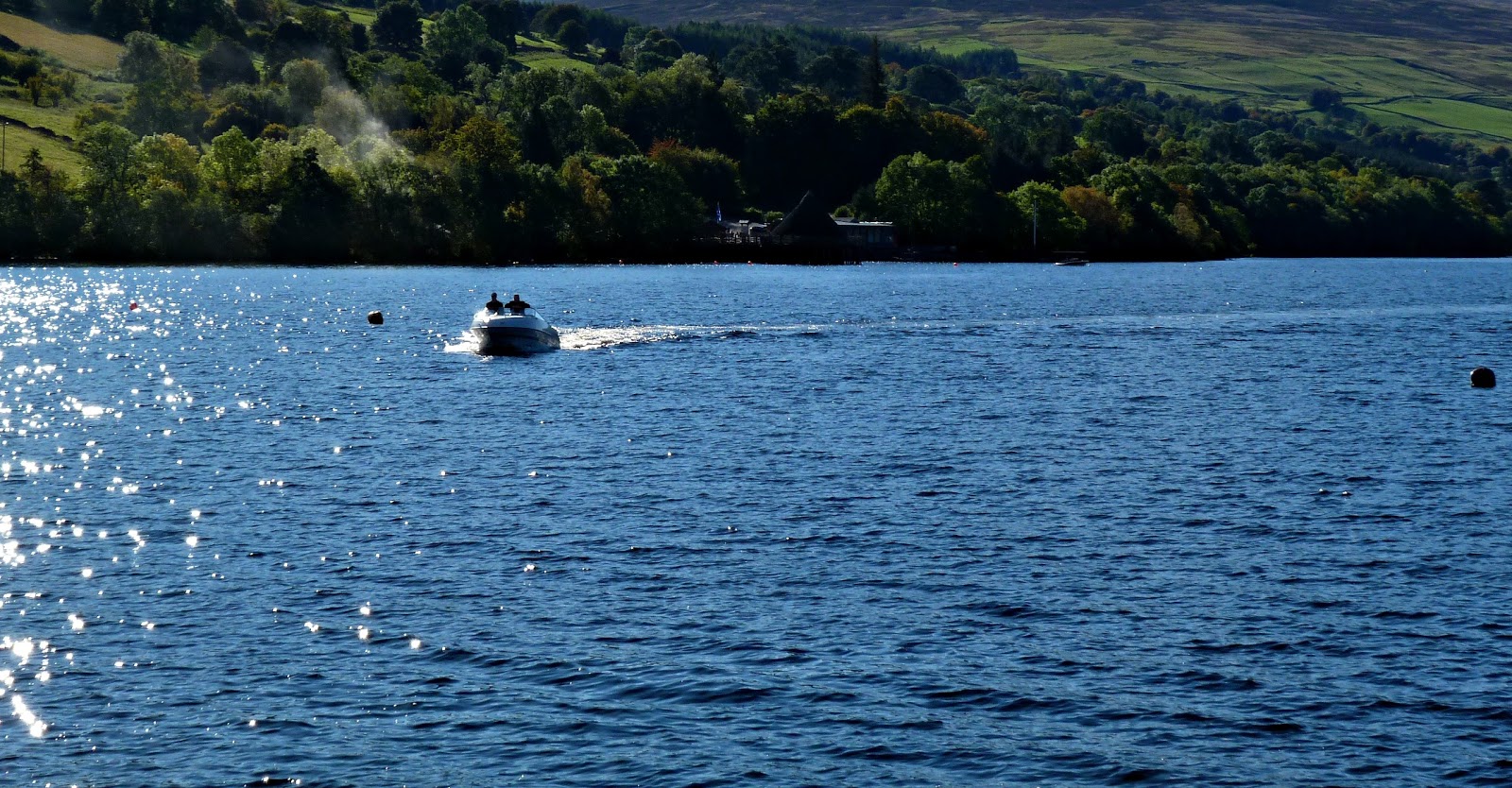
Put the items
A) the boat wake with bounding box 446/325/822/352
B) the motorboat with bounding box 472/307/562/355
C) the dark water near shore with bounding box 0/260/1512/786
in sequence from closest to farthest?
the dark water near shore with bounding box 0/260/1512/786
the motorboat with bounding box 472/307/562/355
the boat wake with bounding box 446/325/822/352

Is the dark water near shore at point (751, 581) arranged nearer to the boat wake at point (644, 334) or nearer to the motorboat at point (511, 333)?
the motorboat at point (511, 333)

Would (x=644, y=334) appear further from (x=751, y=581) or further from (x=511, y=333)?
(x=751, y=581)

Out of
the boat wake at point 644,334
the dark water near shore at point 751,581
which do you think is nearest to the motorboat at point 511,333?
the boat wake at point 644,334

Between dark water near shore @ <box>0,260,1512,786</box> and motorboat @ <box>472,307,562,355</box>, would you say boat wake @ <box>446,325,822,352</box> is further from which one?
dark water near shore @ <box>0,260,1512,786</box>

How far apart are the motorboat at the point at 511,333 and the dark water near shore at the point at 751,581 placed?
12.6m

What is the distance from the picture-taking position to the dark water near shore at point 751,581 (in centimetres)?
2805

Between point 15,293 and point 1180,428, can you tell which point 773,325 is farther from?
point 15,293

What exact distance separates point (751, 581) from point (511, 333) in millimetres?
65553

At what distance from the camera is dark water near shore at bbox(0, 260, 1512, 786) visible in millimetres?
28047

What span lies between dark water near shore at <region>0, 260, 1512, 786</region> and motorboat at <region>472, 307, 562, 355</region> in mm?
12625

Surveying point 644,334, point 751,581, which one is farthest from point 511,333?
point 751,581

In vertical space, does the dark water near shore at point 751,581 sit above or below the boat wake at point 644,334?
below

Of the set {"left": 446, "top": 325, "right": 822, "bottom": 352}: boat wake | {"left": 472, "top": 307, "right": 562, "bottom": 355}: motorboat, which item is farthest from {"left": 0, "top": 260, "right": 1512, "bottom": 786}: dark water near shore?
{"left": 446, "top": 325, "right": 822, "bottom": 352}: boat wake

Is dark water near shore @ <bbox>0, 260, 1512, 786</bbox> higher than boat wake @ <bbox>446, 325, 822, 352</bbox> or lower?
lower
